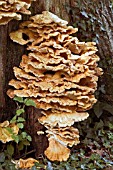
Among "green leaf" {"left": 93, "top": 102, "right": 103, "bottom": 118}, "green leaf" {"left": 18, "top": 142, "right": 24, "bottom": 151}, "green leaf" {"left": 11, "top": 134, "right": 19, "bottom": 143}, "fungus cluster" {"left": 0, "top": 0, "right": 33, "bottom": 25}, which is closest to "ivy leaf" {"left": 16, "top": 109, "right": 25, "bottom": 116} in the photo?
"green leaf" {"left": 11, "top": 134, "right": 19, "bottom": 143}

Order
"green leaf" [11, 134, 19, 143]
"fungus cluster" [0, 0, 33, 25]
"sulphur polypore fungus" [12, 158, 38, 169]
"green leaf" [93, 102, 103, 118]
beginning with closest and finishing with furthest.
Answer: "fungus cluster" [0, 0, 33, 25] → "green leaf" [11, 134, 19, 143] → "sulphur polypore fungus" [12, 158, 38, 169] → "green leaf" [93, 102, 103, 118]

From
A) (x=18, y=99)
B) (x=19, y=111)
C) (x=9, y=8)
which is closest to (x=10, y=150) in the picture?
(x=19, y=111)

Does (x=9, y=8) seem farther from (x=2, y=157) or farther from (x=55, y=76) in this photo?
(x=2, y=157)

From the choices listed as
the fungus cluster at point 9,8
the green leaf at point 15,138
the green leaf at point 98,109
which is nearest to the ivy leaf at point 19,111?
the green leaf at point 15,138

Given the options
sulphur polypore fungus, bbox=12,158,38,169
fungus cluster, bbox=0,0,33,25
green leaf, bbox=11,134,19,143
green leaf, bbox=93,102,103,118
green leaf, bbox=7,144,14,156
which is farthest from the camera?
green leaf, bbox=93,102,103,118

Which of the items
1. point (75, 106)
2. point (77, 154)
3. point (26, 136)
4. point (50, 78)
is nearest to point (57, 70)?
point (50, 78)

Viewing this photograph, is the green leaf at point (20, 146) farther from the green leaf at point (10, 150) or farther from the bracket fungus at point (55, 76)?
the bracket fungus at point (55, 76)

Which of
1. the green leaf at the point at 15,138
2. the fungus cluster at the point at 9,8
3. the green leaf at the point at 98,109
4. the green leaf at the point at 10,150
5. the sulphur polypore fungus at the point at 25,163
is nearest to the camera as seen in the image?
the fungus cluster at the point at 9,8

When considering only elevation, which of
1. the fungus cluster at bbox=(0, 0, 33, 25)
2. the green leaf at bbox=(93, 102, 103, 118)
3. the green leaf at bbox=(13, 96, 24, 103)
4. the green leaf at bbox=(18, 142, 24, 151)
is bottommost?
the green leaf at bbox=(18, 142, 24, 151)

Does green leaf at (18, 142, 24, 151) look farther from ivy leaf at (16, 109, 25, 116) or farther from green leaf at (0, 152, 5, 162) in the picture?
ivy leaf at (16, 109, 25, 116)
